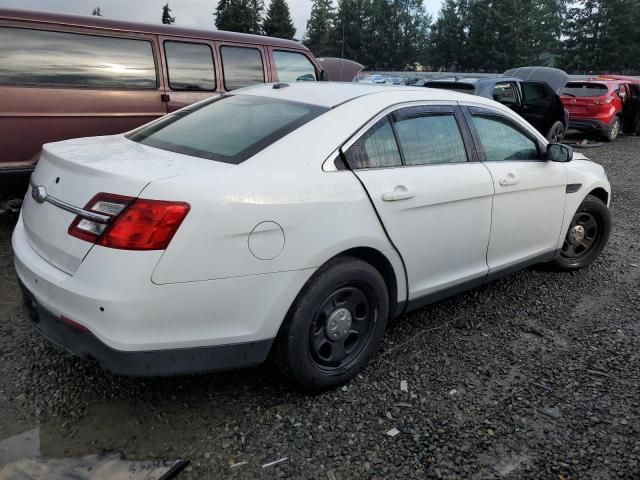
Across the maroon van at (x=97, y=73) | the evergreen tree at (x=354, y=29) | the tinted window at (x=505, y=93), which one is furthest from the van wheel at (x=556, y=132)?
the evergreen tree at (x=354, y=29)

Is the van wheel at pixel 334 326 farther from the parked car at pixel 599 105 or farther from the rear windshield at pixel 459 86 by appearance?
the parked car at pixel 599 105

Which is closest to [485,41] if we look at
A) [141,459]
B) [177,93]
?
[177,93]

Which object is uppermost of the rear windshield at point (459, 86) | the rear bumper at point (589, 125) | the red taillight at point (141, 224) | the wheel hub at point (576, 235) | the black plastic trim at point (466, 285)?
the rear windshield at point (459, 86)

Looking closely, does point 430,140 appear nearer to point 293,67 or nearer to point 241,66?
point 241,66

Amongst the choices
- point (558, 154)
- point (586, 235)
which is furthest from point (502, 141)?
point (586, 235)

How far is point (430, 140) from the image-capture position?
125 inches

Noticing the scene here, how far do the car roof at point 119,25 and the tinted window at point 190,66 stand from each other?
12 cm

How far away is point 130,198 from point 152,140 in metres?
0.91

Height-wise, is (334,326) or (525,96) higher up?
(525,96)

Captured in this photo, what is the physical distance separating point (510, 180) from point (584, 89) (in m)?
12.0

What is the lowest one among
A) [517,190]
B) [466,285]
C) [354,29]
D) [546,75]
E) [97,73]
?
[466,285]

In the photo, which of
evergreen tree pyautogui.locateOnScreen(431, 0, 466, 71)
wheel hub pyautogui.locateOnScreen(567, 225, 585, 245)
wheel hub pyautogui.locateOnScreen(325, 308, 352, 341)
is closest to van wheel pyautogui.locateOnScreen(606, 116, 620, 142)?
wheel hub pyautogui.locateOnScreen(567, 225, 585, 245)

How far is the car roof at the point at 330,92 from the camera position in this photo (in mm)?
2992

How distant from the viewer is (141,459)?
227 cm
